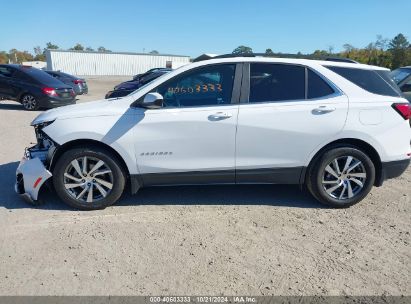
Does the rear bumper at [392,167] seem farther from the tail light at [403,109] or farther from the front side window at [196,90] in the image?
the front side window at [196,90]

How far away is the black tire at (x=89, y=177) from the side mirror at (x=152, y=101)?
74 centimetres

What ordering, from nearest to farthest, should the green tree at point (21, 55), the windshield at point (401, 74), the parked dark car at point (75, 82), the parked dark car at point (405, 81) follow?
the parked dark car at point (405, 81), the windshield at point (401, 74), the parked dark car at point (75, 82), the green tree at point (21, 55)

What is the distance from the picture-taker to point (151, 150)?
402 cm

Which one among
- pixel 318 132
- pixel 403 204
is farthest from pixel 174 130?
pixel 403 204

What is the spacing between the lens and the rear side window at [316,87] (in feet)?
13.4

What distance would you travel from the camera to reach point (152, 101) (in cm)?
383

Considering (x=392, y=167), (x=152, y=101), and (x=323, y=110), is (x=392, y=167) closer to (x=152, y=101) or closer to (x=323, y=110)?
(x=323, y=110)

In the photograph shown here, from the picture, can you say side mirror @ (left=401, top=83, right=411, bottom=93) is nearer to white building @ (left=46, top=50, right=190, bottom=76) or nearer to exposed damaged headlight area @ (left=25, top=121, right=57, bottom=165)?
exposed damaged headlight area @ (left=25, top=121, right=57, bottom=165)

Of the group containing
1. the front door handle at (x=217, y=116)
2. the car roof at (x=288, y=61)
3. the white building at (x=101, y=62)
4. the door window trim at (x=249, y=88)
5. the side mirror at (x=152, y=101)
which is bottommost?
the front door handle at (x=217, y=116)

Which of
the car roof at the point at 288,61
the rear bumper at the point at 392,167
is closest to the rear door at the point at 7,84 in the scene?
the car roof at the point at 288,61

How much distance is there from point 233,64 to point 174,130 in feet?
3.48

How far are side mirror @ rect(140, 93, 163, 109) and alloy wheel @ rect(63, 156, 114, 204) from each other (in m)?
0.86

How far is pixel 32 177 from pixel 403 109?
4.48 meters

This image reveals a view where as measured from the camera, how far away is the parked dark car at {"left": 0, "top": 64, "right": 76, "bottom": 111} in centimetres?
1236
